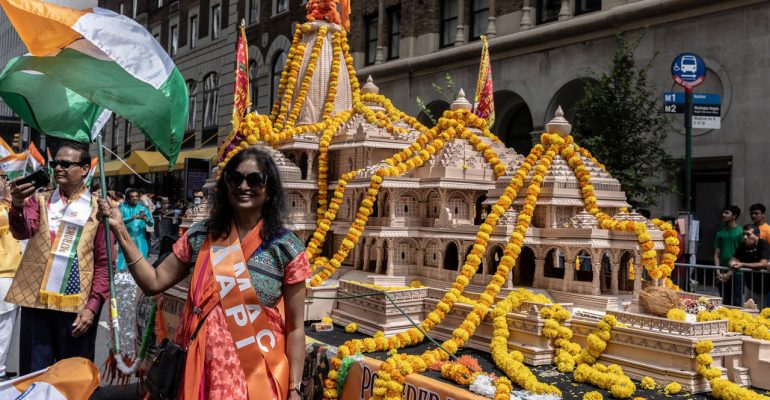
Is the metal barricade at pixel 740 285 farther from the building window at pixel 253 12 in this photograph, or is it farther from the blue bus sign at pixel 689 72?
the building window at pixel 253 12

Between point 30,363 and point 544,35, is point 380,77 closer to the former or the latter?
point 544,35

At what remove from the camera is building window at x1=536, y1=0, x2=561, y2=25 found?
709 inches

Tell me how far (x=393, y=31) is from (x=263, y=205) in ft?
69.6

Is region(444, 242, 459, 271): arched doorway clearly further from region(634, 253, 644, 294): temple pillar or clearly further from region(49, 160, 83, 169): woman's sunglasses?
region(49, 160, 83, 169): woman's sunglasses

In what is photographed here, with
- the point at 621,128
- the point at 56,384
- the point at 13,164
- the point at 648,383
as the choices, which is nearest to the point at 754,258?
the point at 621,128

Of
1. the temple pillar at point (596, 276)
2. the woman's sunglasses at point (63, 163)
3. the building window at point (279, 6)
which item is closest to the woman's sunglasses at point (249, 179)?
the woman's sunglasses at point (63, 163)

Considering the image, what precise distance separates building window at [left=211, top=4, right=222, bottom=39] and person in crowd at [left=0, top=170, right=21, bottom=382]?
30169 mm

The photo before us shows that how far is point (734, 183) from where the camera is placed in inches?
554

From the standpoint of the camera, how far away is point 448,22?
21.6m

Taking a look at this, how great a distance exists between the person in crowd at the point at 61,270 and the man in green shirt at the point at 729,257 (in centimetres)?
829

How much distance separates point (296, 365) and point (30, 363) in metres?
2.35

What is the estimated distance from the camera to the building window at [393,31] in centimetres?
2369

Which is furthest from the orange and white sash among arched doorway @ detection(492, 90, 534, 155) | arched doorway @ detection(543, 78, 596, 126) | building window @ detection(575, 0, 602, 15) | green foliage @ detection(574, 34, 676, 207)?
arched doorway @ detection(492, 90, 534, 155)

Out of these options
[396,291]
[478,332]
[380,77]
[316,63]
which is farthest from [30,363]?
[380,77]
